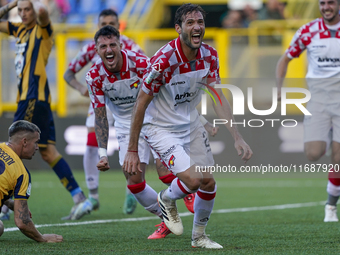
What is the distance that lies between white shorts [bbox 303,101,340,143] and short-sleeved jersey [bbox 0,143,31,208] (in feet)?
11.5

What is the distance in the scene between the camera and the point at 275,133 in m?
13.4

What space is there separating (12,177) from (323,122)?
Result: 146 inches

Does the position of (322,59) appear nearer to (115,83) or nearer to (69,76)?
(115,83)

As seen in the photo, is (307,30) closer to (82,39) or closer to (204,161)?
(204,161)

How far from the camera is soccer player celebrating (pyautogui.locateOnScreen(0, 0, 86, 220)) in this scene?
22.5 feet

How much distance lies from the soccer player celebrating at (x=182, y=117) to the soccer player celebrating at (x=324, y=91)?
2084 millimetres

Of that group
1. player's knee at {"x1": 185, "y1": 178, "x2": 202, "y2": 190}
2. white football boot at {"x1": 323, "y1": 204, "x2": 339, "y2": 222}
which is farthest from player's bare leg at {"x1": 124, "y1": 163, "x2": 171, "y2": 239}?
white football boot at {"x1": 323, "y1": 204, "x2": 339, "y2": 222}

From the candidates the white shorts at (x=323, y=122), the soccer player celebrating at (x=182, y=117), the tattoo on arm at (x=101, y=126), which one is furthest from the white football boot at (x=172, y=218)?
the white shorts at (x=323, y=122)

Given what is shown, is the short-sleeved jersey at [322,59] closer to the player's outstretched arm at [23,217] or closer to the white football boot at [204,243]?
the white football boot at [204,243]

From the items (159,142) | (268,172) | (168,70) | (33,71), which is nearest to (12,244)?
(159,142)

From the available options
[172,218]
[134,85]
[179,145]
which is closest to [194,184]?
[179,145]

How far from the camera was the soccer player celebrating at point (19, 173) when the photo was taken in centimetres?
447

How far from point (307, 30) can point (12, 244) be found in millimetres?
4047

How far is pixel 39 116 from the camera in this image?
22.6 ft
